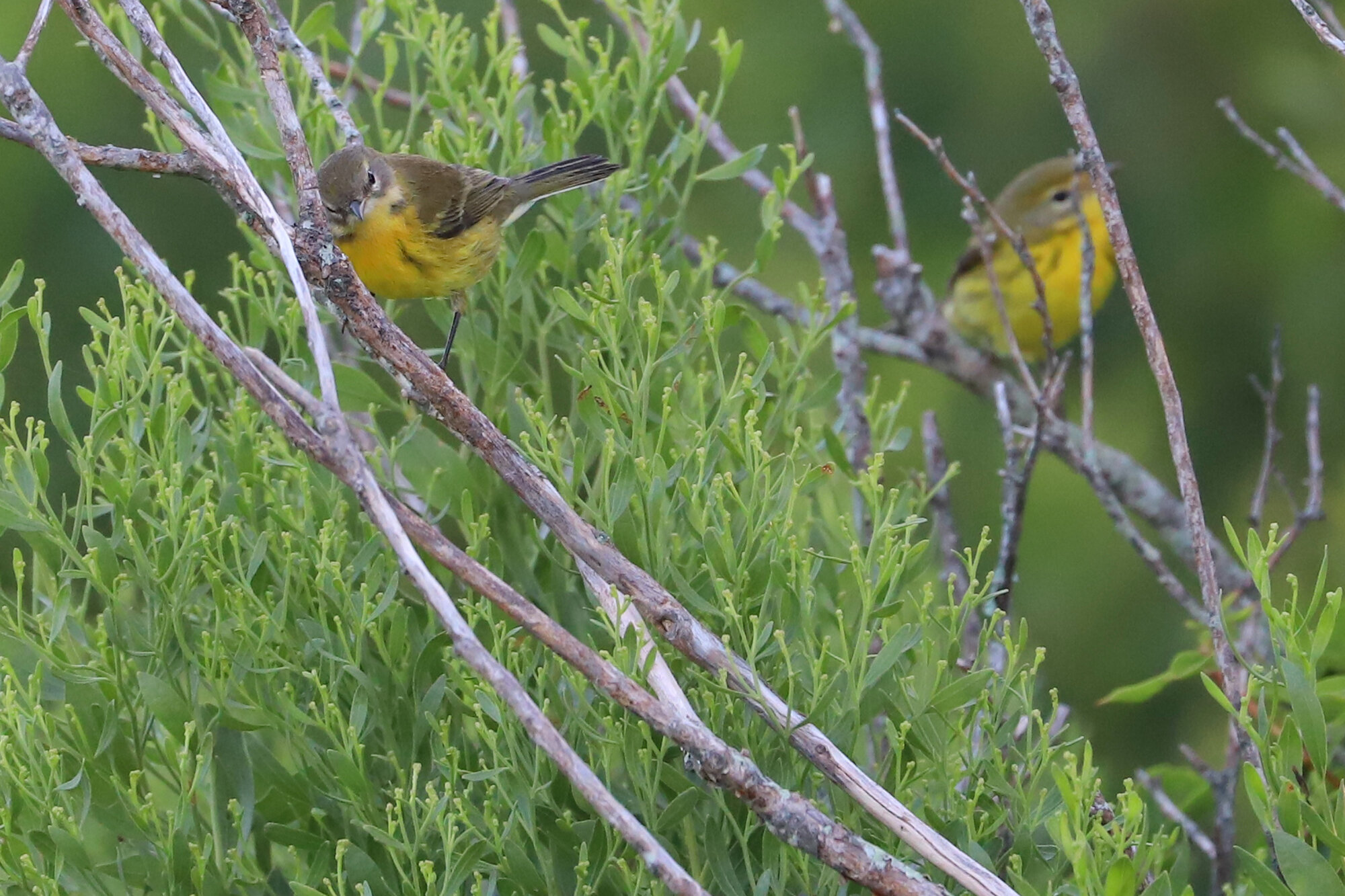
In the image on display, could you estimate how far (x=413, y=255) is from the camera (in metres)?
2.55

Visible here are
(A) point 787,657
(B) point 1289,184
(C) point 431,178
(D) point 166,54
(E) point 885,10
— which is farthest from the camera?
(E) point 885,10

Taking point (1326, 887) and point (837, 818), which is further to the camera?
point (837, 818)

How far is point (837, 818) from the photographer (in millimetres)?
1252

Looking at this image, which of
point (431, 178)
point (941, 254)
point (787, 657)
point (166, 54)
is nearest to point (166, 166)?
point (166, 54)

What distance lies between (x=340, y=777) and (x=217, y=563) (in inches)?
10.1

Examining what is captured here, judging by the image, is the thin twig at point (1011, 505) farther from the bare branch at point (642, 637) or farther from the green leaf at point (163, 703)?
the green leaf at point (163, 703)

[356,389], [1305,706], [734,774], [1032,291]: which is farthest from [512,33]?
[1032,291]

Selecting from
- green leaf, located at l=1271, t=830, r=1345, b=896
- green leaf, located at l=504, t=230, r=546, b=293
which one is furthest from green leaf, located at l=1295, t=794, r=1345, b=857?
green leaf, located at l=504, t=230, r=546, b=293

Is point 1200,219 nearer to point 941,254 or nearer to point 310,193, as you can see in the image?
point 941,254

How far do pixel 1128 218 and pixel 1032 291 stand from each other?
0.57 m

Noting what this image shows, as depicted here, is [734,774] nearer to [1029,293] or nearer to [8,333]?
[8,333]

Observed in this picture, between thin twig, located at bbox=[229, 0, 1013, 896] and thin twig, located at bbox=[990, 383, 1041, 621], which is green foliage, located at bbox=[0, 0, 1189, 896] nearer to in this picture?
thin twig, located at bbox=[229, 0, 1013, 896]

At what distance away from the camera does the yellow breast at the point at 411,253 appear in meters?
2.43

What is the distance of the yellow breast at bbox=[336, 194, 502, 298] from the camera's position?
2.43m
